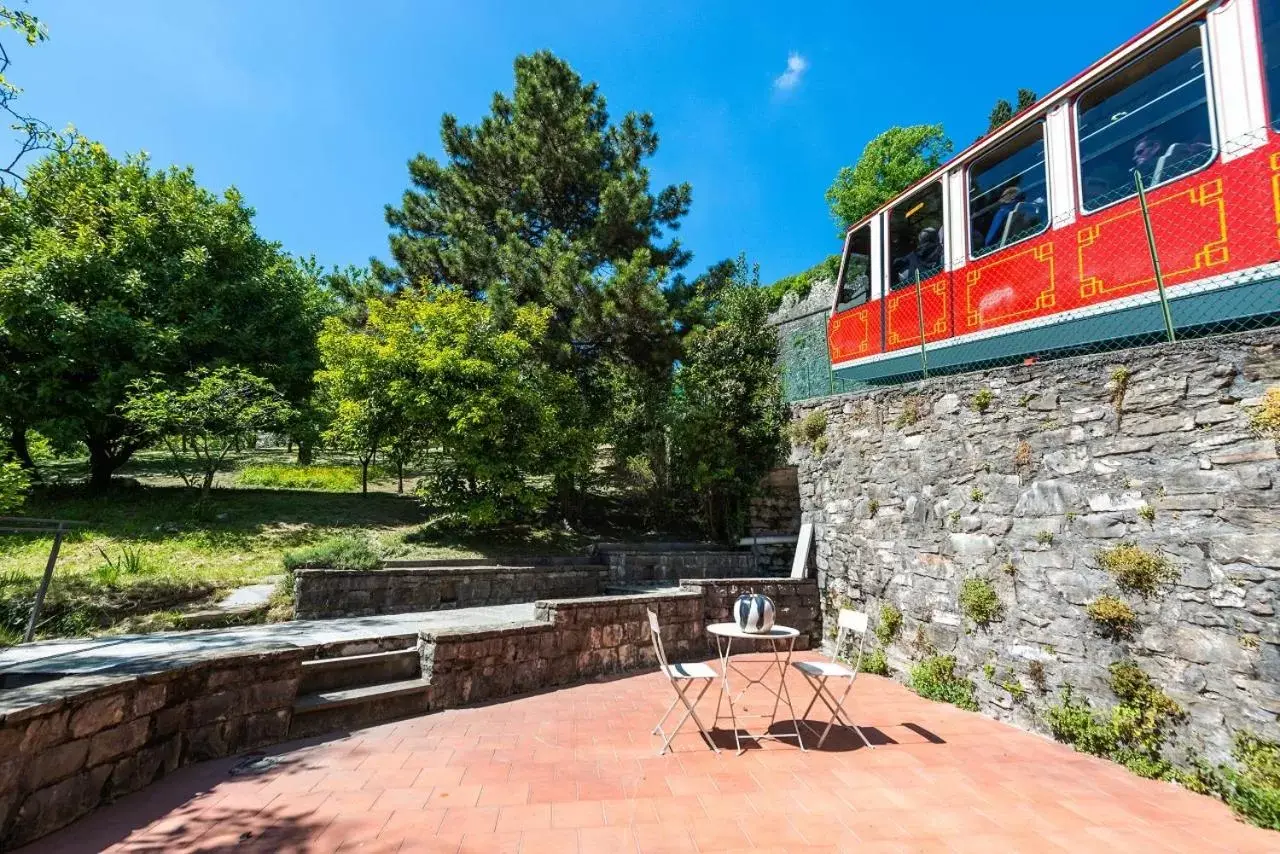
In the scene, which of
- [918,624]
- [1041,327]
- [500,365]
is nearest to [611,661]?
[918,624]

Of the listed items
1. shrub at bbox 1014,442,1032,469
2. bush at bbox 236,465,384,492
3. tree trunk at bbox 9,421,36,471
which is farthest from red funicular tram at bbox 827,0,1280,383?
tree trunk at bbox 9,421,36,471

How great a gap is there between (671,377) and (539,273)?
3786 mm

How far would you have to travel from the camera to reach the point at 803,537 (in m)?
8.09

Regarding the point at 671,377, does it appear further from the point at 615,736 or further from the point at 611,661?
the point at 615,736

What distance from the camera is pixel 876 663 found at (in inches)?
246

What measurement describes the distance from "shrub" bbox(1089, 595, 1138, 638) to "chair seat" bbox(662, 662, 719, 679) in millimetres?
2974

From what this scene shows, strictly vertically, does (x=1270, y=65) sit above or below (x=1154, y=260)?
above

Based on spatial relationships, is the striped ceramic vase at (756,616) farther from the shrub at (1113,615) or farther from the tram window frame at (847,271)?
the tram window frame at (847,271)

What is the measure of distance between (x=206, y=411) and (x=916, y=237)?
11861 millimetres

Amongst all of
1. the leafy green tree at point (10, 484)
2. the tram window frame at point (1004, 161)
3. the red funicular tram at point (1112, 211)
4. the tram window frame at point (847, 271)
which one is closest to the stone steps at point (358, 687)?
the leafy green tree at point (10, 484)

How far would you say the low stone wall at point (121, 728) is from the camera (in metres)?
2.46

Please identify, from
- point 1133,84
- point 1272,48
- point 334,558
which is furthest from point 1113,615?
point 334,558

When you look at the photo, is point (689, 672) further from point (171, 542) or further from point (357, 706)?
point (171, 542)

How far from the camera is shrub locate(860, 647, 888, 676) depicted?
6188 mm
